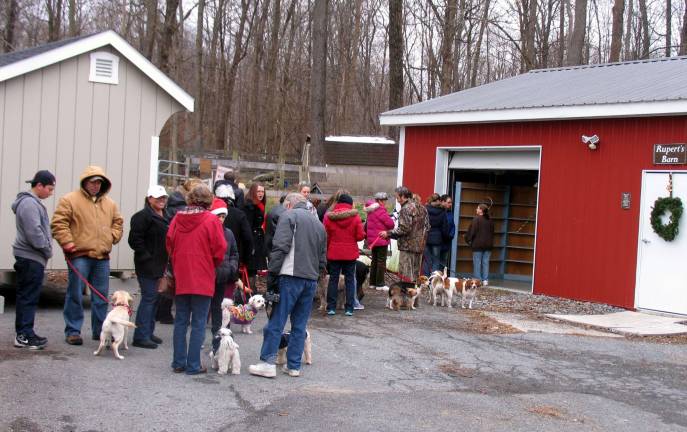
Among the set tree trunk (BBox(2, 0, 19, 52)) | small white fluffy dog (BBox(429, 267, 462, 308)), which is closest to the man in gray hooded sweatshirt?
small white fluffy dog (BBox(429, 267, 462, 308))

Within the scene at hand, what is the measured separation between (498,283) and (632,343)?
19.9 ft

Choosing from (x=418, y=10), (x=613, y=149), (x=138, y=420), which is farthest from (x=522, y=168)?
(x=418, y=10)

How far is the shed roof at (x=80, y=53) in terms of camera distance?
1055 cm

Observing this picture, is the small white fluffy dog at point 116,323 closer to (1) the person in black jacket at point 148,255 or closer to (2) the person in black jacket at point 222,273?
(1) the person in black jacket at point 148,255

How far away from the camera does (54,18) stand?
113ft

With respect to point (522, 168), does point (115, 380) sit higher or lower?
lower

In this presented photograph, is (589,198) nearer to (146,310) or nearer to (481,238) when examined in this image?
(481,238)

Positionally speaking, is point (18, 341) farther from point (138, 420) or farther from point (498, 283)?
point (498, 283)

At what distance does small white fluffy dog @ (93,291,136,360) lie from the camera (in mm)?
8070

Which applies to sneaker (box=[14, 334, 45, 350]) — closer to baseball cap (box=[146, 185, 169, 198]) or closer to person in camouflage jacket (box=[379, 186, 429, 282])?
baseball cap (box=[146, 185, 169, 198])

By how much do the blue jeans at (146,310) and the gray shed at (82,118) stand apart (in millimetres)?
2698

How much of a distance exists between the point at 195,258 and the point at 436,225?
26.2ft

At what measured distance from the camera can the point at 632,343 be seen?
10.7 metres

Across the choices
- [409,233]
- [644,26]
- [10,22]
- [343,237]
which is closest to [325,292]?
[343,237]
